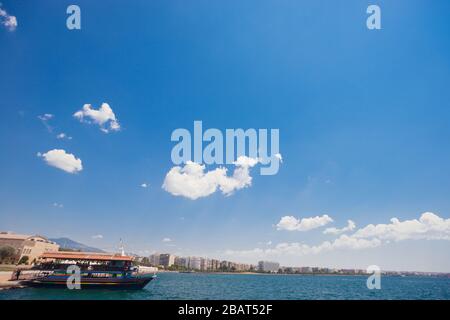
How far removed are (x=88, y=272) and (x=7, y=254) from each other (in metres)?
48.7

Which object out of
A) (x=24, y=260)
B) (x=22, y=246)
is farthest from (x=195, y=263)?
(x=24, y=260)

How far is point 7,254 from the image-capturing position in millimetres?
76812

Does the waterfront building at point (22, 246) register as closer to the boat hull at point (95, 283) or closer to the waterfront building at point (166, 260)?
the boat hull at point (95, 283)

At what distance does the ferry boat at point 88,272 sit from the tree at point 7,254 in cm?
3969

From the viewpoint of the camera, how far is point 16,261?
79.2 meters

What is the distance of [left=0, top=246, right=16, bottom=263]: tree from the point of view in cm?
7572

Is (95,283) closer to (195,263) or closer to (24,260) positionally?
(24,260)

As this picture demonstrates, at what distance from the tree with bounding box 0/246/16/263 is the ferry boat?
130 ft

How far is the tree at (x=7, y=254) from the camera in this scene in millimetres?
75719
